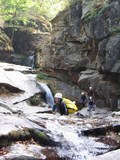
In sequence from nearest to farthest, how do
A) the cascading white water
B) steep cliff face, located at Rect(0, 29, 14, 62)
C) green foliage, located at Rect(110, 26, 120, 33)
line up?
1. the cascading white water
2. green foliage, located at Rect(110, 26, 120, 33)
3. steep cliff face, located at Rect(0, 29, 14, 62)

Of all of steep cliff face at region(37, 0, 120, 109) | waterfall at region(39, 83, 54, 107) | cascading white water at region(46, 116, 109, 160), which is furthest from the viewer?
waterfall at region(39, 83, 54, 107)

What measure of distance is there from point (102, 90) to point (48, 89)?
15.8 feet

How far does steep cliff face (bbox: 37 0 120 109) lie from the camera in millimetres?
22734

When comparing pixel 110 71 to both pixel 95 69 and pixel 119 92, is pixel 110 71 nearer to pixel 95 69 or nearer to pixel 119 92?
pixel 119 92

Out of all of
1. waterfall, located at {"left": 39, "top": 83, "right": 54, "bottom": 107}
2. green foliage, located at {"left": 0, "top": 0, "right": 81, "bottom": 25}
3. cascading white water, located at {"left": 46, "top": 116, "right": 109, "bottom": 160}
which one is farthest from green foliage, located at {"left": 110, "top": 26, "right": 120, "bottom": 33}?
green foliage, located at {"left": 0, "top": 0, "right": 81, "bottom": 25}

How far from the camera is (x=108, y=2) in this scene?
23.6m

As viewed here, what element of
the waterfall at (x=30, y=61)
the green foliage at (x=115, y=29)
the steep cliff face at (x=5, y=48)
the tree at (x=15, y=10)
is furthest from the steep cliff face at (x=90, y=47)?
the tree at (x=15, y=10)

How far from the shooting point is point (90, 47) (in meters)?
26.3

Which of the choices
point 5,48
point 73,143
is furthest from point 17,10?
point 73,143

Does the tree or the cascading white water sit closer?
the cascading white water

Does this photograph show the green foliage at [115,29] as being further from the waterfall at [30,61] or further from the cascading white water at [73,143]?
the waterfall at [30,61]

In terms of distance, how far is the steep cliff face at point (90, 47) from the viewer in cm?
2273

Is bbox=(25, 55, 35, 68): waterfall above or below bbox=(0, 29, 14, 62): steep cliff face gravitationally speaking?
below

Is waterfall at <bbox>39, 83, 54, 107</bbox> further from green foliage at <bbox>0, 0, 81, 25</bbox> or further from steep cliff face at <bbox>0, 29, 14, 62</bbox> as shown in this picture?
green foliage at <bbox>0, 0, 81, 25</bbox>
